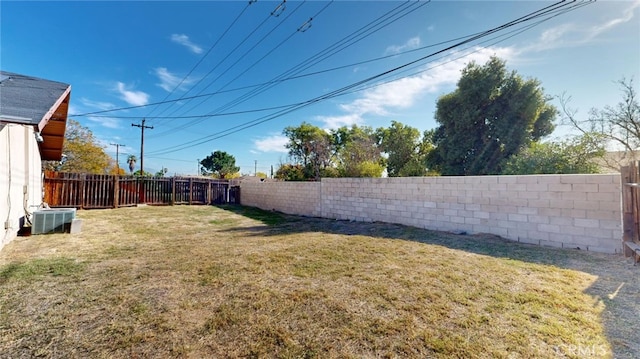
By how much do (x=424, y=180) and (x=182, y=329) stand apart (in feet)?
19.1

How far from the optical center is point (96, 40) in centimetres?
973

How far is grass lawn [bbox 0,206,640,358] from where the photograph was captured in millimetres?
1674

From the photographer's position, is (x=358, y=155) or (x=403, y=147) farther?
(x=403, y=147)

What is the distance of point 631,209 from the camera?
345 cm

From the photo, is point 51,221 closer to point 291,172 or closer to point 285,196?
point 285,196

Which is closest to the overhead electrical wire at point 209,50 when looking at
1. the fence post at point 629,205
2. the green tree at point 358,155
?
the green tree at point 358,155

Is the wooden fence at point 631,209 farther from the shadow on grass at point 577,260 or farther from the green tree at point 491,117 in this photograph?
the green tree at point 491,117

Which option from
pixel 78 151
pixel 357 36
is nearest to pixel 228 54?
pixel 357 36

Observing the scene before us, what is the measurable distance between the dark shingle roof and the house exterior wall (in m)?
0.39

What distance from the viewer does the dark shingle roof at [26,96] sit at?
3625 mm

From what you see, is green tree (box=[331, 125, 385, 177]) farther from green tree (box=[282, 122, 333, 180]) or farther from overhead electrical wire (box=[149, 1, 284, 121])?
overhead electrical wire (box=[149, 1, 284, 121])

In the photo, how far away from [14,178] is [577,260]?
991 cm

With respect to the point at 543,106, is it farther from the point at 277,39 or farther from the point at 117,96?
the point at 117,96

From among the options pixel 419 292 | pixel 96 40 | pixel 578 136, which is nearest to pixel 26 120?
pixel 419 292
